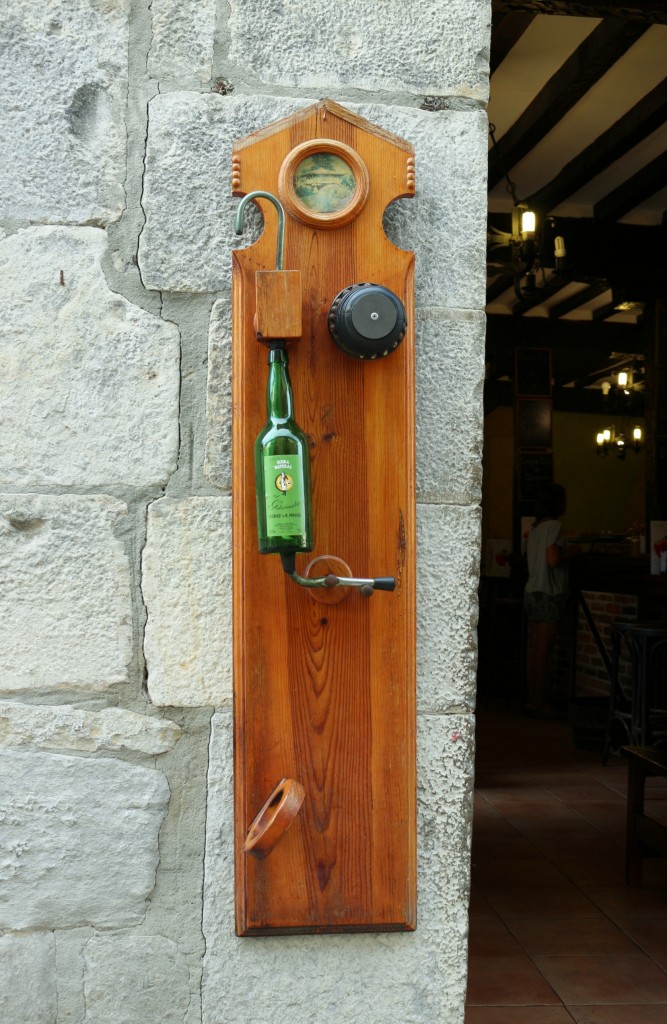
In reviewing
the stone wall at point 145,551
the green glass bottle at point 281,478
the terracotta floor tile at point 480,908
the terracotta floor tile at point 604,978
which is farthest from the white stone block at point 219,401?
the terracotta floor tile at point 480,908

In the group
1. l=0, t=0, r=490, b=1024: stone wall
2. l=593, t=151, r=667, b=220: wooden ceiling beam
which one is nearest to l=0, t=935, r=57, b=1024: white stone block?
l=0, t=0, r=490, b=1024: stone wall

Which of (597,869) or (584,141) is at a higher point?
(584,141)

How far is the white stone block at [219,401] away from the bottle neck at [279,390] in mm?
109

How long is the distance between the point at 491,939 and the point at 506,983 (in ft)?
1.06

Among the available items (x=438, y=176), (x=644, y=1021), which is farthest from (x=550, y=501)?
(x=438, y=176)

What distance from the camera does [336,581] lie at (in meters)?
1.31

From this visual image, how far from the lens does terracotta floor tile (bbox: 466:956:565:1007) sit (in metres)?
2.61

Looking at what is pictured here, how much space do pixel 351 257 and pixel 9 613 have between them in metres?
0.69

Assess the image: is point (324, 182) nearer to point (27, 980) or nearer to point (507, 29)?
point (27, 980)

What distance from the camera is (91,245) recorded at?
4.70 ft

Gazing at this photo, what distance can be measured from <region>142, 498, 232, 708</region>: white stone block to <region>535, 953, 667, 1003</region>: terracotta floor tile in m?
1.75

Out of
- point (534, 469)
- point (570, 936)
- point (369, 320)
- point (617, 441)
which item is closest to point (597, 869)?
point (570, 936)

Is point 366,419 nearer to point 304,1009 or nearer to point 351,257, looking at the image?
point 351,257

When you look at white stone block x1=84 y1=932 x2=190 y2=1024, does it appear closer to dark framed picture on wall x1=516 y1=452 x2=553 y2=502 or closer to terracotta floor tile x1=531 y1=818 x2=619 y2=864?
terracotta floor tile x1=531 y1=818 x2=619 y2=864
